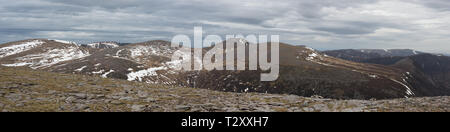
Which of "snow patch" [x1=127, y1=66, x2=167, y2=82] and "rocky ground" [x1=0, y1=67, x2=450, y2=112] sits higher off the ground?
"rocky ground" [x1=0, y1=67, x2=450, y2=112]

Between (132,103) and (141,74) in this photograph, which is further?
(141,74)

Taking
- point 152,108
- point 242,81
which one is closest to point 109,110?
point 152,108

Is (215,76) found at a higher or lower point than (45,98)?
lower

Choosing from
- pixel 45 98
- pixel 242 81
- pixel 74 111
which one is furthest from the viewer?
pixel 242 81

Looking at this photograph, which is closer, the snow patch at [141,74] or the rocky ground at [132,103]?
the rocky ground at [132,103]

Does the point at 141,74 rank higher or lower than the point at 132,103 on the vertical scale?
lower

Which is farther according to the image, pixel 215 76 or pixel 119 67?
pixel 119 67

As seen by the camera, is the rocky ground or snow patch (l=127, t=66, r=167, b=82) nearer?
the rocky ground

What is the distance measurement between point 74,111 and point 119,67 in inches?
6200

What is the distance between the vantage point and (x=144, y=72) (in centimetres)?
15425

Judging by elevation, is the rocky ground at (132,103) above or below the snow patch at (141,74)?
above

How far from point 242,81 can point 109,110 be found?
371ft
